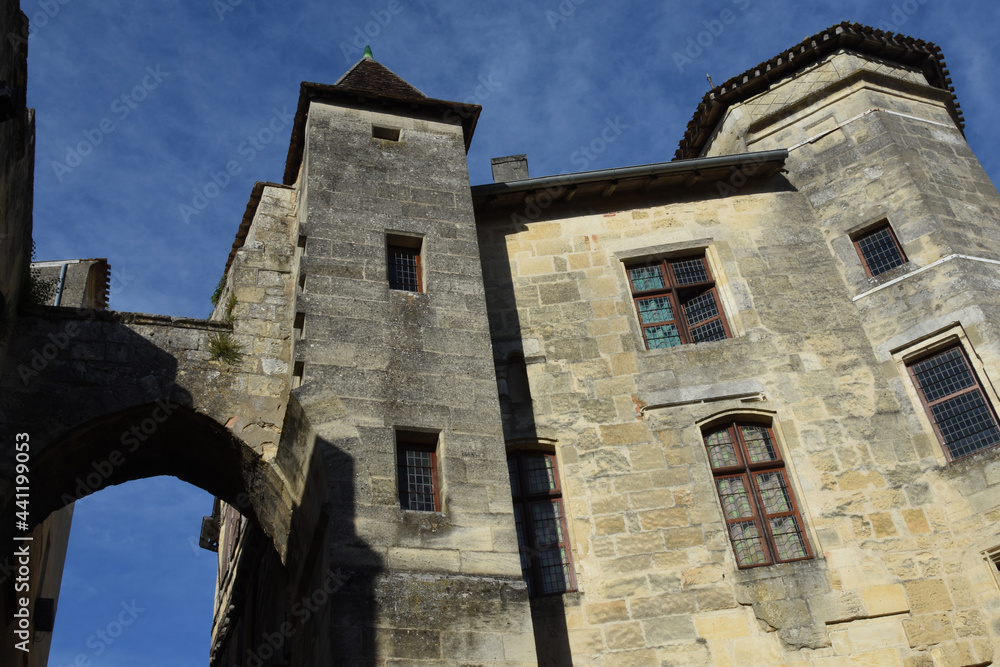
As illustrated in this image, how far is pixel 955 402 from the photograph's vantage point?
9406mm

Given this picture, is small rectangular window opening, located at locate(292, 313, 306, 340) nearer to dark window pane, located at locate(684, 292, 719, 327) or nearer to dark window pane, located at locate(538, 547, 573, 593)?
dark window pane, located at locate(538, 547, 573, 593)

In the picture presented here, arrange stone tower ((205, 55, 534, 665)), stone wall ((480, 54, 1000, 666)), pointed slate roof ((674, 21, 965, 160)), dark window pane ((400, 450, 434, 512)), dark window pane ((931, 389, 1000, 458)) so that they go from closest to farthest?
stone tower ((205, 55, 534, 665)) < dark window pane ((400, 450, 434, 512)) < stone wall ((480, 54, 1000, 666)) < dark window pane ((931, 389, 1000, 458)) < pointed slate roof ((674, 21, 965, 160))

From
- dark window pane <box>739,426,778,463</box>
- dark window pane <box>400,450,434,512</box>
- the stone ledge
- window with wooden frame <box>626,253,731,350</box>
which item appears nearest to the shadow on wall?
window with wooden frame <box>626,253,731,350</box>

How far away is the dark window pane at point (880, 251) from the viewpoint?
418 inches

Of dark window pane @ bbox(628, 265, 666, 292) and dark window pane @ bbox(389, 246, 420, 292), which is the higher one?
dark window pane @ bbox(628, 265, 666, 292)

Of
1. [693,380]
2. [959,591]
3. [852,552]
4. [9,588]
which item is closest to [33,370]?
[9,588]

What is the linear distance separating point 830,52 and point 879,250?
3306mm

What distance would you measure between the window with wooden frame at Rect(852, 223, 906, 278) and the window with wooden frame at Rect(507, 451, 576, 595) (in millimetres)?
4527

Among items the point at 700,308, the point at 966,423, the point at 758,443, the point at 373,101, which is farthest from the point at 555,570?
the point at 373,101

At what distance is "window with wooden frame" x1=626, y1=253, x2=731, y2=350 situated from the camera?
1053 centimetres

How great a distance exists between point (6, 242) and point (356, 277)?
3212 mm

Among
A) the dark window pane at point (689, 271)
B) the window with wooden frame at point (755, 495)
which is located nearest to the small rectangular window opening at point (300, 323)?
the window with wooden frame at point (755, 495)

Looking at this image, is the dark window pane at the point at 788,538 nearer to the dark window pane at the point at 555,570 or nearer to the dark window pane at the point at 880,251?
the dark window pane at the point at 555,570

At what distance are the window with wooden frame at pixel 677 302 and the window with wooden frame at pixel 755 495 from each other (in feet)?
4.28
